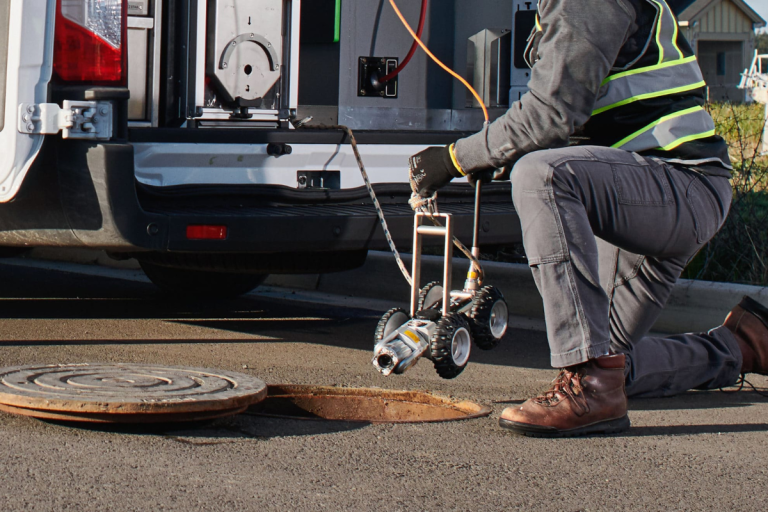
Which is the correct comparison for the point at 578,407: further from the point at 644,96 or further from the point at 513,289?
the point at 513,289

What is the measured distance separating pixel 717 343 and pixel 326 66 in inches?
103

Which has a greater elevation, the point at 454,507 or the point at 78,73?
the point at 78,73

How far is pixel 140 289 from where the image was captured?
6645 mm

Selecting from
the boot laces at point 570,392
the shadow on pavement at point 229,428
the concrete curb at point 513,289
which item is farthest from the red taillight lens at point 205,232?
the concrete curb at point 513,289

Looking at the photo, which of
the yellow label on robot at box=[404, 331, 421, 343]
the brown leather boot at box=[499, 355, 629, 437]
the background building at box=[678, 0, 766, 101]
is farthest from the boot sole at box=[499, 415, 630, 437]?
the background building at box=[678, 0, 766, 101]

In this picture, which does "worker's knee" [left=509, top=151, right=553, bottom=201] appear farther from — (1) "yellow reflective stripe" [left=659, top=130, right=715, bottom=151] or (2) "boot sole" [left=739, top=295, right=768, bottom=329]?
(2) "boot sole" [left=739, top=295, right=768, bottom=329]

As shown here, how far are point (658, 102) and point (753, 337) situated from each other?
1133 millimetres

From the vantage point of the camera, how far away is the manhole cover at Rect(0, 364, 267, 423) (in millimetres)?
2955

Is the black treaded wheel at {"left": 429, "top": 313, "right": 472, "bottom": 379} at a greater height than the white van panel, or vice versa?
the white van panel

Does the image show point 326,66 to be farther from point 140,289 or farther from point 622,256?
point 622,256

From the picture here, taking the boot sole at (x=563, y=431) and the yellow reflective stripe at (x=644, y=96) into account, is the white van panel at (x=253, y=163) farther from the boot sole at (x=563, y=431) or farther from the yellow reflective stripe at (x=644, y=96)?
the boot sole at (x=563, y=431)

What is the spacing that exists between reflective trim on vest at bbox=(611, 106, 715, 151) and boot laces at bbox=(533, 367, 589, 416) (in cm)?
67

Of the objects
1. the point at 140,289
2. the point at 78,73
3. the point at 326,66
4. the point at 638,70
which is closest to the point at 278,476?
the point at 638,70

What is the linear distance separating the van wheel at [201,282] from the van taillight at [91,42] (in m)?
2.35
